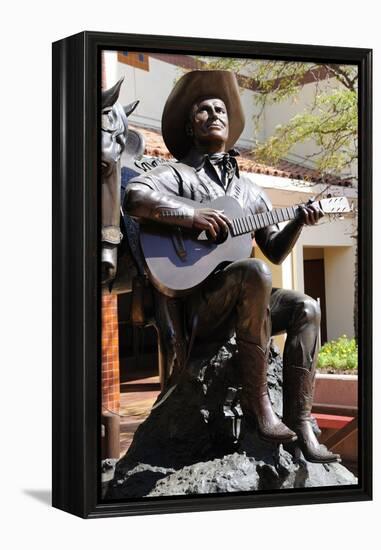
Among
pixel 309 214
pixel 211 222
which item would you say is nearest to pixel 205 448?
pixel 211 222

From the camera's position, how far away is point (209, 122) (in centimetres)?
763

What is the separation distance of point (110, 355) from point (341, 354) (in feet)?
5.00

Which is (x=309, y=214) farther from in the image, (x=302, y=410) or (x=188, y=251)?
(x=302, y=410)

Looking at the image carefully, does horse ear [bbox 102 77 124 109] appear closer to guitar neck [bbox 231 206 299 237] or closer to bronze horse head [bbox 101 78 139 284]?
bronze horse head [bbox 101 78 139 284]

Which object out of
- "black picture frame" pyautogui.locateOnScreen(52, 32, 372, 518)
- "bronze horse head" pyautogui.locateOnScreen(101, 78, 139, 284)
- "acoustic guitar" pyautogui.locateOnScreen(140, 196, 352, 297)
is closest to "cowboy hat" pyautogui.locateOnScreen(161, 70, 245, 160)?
"black picture frame" pyautogui.locateOnScreen(52, 32, 372, 518)

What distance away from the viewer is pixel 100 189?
283 inches

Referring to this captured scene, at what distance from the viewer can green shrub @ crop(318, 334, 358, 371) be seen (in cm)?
796

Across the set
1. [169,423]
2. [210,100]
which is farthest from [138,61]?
[169,423]

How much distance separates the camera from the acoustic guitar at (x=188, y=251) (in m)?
7.34

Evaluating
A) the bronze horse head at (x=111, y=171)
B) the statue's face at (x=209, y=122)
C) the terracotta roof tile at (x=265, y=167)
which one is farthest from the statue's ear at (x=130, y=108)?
the statue's face at (x=209, y=122)

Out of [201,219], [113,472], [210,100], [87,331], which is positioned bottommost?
[113,472]

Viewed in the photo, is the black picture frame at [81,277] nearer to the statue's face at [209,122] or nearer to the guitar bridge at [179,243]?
the statue's face at [209,122]

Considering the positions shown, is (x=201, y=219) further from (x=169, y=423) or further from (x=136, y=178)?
(x=169, y=423)

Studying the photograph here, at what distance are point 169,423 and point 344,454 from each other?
1.12 meters
